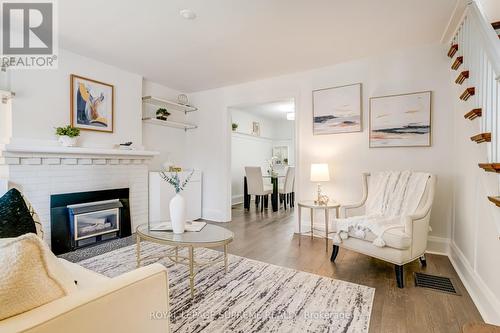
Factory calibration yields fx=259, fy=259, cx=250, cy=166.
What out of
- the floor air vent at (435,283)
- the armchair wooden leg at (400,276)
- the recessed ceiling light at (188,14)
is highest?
the recessed ceiling light at (188,14)

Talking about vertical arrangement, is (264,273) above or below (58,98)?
below

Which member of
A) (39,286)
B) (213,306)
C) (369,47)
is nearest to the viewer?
(39,286)

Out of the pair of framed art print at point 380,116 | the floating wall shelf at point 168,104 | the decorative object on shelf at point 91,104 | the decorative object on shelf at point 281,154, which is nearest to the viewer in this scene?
the pair of framed art print at point 380,116

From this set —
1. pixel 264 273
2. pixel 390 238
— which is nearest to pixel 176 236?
pixel 264 273

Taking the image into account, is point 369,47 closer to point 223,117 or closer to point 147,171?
point 223,117

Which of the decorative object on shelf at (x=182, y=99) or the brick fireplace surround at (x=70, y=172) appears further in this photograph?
the decorative object on shelf at (x=182, y=99)

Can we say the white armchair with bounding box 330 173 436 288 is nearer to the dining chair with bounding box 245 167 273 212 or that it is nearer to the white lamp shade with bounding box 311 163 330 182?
the white lamp shade with bounding box 311 163 330 182

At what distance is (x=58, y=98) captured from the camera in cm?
316

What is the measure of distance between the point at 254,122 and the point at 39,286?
6.74 m

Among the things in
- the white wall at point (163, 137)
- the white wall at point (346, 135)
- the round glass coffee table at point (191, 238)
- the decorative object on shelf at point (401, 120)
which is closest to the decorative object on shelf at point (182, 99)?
the white wall at point (163, 137)

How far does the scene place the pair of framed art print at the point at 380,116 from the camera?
3090mm

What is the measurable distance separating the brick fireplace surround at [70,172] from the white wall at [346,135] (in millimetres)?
1262

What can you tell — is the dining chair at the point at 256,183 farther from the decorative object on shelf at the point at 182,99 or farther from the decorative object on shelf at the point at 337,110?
the decorative object on shelf at the point at 337,110

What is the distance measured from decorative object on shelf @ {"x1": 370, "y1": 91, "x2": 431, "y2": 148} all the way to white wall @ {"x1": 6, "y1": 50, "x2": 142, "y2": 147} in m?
3.50
